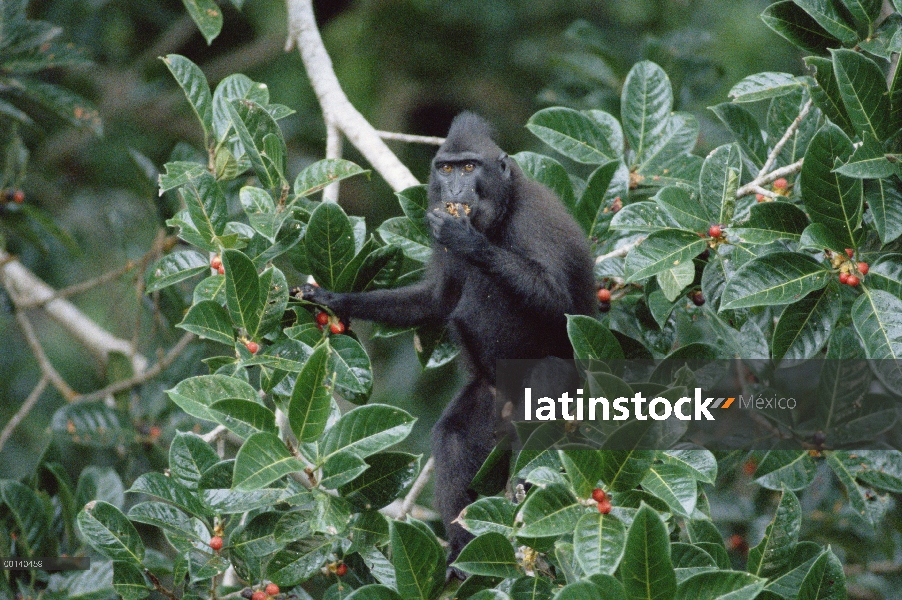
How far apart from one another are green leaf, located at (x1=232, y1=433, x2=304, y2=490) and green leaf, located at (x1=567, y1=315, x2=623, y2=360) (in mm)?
970

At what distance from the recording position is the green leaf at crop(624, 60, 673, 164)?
14.7ft

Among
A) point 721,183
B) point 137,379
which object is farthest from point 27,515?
point 721,183

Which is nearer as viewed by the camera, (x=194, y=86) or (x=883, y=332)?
(x=883, y=332)

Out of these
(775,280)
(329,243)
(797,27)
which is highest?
(797,27)

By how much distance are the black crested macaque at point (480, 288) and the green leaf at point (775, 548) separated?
1.33 metres

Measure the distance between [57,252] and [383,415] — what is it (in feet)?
14.3

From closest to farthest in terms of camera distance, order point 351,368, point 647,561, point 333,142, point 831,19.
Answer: point 647,561 < point 831,19 < point 351,368 < point 333,142

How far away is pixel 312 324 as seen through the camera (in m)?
3.82

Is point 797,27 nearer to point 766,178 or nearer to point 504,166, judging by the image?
point 766,178

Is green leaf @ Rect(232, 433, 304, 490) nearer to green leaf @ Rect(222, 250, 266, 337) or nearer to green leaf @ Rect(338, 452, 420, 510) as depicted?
green leaf @ Rect(338, 452, 420, 510)

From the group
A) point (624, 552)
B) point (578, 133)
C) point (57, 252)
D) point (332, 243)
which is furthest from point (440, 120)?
point (624, 552)

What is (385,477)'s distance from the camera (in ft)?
10.4

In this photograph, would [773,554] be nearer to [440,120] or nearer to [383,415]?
[383,415]

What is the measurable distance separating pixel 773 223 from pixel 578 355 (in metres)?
0.83
